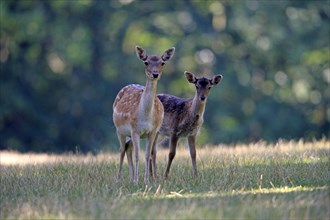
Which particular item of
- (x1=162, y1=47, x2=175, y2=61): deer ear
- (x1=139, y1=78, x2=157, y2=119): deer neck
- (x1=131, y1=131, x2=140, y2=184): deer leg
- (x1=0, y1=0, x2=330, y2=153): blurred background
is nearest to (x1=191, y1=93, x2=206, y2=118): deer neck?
(x1=162, y1=47, x2=175, y2=61): deer ear

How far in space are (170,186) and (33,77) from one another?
92.4ft

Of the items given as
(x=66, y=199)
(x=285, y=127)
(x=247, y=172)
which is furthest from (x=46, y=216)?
(x=285, y=127)

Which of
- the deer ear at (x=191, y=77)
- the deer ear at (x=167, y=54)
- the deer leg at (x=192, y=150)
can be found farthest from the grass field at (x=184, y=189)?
the deer ear at (x=167, y=54)

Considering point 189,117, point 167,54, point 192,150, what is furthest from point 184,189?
point 167,54

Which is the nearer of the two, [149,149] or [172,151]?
[149,149]

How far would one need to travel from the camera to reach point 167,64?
41.1 meters

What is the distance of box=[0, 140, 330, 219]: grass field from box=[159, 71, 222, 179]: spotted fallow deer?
0.45m

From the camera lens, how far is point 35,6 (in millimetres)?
41438

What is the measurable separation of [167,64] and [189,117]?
1048 inches

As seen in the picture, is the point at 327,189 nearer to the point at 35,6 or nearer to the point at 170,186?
the point at 170,186

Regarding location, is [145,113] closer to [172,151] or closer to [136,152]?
[136,152]

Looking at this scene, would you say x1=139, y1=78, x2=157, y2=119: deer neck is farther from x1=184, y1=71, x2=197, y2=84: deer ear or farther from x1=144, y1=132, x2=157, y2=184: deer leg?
x1=184, y1=71, x2=197, y2=84: deer ear

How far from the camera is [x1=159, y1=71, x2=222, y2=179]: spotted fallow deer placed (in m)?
14.4

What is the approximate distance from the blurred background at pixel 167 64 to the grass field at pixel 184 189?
22667 mm
